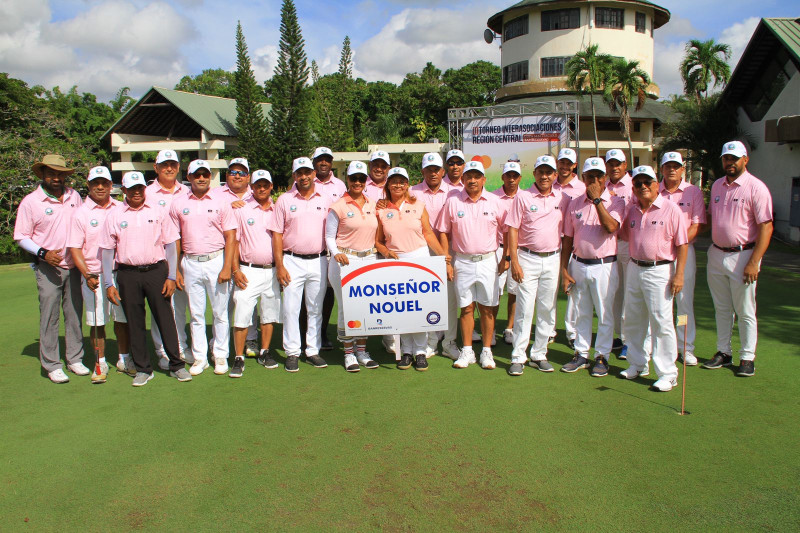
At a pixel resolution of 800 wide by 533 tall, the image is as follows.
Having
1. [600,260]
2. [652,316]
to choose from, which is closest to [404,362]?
[600,260]

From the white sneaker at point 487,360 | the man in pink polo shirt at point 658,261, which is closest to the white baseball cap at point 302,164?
the white sneaker at point 487,360

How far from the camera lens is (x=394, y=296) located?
19.3 feet

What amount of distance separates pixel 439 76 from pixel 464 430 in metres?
55.3

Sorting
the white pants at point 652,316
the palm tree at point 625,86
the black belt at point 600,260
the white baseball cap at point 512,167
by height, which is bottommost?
the white pants at point 652,316

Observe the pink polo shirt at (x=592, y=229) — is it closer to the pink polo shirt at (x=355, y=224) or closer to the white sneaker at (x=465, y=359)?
the white sneaker at (x=465, y=359)

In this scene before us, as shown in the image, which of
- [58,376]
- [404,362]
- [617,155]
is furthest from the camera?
[617,155]

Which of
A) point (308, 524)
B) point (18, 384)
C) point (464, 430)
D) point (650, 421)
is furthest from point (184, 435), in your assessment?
point (650, 421)

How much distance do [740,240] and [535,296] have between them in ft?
6.37

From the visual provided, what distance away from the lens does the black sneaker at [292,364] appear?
5.92 meters

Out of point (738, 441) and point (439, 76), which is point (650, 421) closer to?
point (738, 441)

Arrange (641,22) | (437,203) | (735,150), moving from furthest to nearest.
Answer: (641,22)
(437,203)
(735,150)

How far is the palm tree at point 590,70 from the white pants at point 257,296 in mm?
28594

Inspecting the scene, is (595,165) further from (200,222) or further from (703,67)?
(703,67)

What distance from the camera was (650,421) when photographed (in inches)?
176
